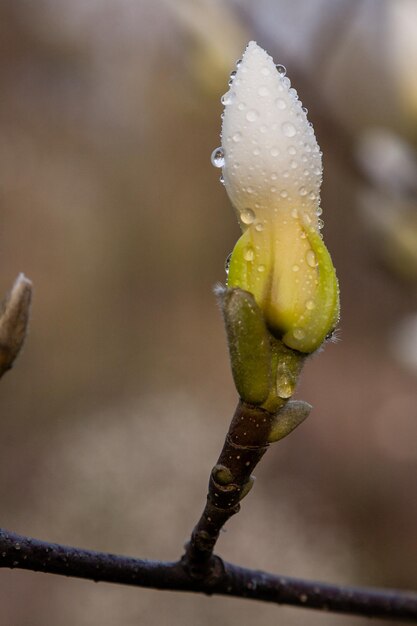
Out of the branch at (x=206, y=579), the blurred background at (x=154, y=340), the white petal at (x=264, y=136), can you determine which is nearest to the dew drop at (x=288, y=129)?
the white petal at (x=264, y=136)

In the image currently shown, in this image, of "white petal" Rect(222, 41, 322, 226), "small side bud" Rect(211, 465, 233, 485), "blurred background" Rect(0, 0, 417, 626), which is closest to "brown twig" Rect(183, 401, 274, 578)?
"small side bud" Rect(211, 465, 233, 485)

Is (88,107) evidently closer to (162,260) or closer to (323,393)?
(162,260)

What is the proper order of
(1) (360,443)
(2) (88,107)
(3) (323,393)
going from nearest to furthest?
(1) (360,443), (3) (323,393), (2) (88,107)

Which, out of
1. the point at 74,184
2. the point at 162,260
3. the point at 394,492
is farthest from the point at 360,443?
the point at 74,184

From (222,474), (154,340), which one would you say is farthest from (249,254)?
(154,340)

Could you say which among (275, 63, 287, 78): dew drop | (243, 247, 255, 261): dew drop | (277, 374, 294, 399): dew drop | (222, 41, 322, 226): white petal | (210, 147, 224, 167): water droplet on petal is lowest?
(277, 374, 294, 399): dew drop

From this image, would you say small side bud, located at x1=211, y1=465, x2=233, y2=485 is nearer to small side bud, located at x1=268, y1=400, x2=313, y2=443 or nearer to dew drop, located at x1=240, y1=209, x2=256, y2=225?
small side bud, located at x1=268, y1=400, x2=313, y2=443

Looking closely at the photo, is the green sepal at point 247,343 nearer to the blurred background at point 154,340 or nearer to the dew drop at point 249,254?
the dew drop at point 249,254
